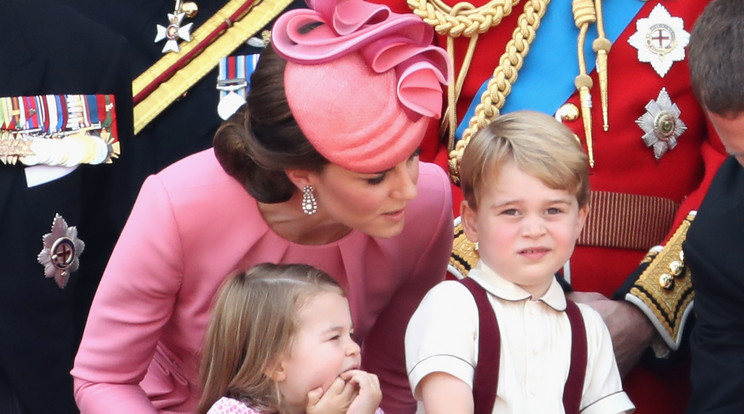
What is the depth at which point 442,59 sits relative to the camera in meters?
2.01

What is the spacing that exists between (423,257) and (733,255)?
0.55m

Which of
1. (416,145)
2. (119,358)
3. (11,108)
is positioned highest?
(416,145)

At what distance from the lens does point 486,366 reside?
1.99 m

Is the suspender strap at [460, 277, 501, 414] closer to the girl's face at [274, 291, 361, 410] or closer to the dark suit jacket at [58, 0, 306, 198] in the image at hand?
the girl's face at [274, 291, 361, 410]

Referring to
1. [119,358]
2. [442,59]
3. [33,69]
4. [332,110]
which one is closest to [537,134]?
[442,59]

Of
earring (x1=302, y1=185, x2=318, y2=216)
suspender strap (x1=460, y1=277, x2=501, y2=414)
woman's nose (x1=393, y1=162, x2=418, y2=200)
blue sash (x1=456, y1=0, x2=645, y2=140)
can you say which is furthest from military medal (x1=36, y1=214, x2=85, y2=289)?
suspender strap (x1=460, y1=277, x2=501, y2=414)

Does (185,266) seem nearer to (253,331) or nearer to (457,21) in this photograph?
(253,331)

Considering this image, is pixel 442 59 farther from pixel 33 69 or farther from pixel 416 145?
pixel 33 69

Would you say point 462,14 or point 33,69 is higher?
point 462,14

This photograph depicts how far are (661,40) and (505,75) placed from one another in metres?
0.29

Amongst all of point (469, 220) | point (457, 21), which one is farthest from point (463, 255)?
point (457, 21)

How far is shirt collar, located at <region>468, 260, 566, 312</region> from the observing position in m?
2.04

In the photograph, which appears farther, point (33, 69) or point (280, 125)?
point (33, 69)

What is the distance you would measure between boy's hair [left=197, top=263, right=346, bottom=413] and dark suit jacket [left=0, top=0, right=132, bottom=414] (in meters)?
0.74
